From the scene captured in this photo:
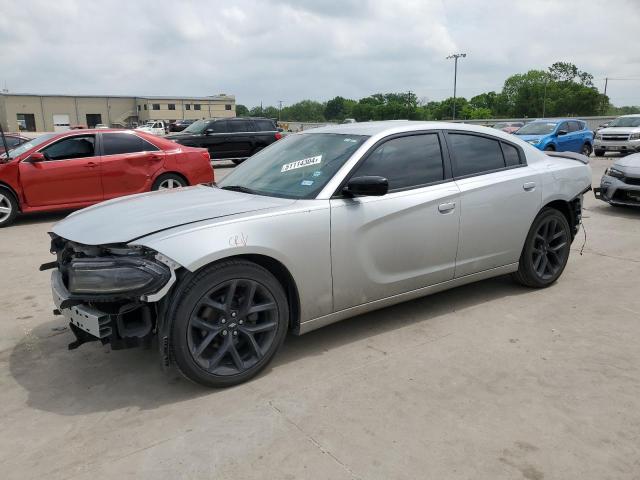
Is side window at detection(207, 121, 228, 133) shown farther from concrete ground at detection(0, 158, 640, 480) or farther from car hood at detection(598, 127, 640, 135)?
car hood at detection(598, 127, 640, 135)

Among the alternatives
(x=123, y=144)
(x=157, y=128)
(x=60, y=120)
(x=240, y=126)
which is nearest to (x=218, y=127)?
(x=240, y=126)

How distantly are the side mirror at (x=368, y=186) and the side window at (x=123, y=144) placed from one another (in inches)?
264

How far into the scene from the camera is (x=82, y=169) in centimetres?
876

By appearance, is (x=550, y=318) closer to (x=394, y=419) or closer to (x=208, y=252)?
(x=394, y=419)

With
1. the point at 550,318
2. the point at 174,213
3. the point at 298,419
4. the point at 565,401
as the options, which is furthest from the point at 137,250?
the point at 550,318

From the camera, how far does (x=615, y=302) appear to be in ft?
15.6

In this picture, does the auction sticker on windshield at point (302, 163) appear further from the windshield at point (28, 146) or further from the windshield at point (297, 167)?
the windshield at point (28, 146)

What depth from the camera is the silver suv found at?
20.9 metres

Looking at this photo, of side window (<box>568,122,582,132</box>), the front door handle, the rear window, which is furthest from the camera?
side window (<box>568,122,582,132</box>)

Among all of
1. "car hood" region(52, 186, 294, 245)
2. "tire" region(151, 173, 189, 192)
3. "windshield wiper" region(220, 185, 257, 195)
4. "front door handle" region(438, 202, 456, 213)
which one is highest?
"windshield wiper" region(220, 185, 257, 195)

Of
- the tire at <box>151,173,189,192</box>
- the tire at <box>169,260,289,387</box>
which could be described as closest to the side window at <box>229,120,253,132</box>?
the tire at <box>151,173,189,192</box>

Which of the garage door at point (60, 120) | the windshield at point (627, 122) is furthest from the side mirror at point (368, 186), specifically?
the garage door at point (60, 120)

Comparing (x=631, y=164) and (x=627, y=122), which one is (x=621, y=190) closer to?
(x=631, y=164)

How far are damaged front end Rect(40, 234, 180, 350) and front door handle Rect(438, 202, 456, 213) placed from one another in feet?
6.86
